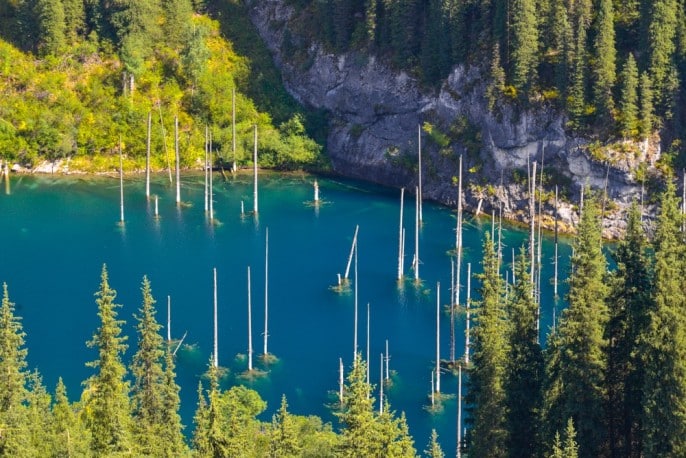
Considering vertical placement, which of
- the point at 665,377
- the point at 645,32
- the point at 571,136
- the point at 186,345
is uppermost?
the point at 645,32

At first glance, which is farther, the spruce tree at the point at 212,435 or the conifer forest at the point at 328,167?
the spruce tree at the point at 212,435

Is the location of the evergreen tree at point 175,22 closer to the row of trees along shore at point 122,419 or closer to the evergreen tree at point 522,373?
the row of trees along shore at point 122,419

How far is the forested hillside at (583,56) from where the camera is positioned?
114 meters

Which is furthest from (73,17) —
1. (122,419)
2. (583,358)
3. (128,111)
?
(583,358)

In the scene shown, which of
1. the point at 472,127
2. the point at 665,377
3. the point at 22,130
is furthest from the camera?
the point at 22,130

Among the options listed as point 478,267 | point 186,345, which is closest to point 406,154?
point 478,267

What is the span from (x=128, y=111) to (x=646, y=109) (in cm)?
5843

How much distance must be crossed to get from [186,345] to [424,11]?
55.9 meters

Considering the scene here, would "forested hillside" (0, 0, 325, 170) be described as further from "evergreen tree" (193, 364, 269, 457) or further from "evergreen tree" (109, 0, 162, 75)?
"evergreen tree" (193, 364, 269, 457)

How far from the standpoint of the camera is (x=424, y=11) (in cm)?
13162

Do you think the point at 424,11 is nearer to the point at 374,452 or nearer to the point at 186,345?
the point at 186,345

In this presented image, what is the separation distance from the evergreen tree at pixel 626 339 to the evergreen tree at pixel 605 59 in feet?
178

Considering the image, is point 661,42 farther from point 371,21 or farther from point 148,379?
point 148,379

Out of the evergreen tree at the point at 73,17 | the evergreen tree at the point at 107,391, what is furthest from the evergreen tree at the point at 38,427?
the evergreen tree at the point at 73,17
